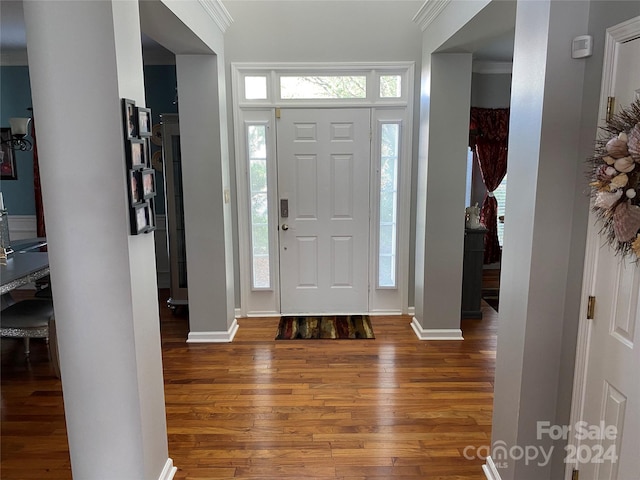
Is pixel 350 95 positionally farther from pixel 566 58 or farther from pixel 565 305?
pixel 565 305

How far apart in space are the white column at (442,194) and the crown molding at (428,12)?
1.06 ft

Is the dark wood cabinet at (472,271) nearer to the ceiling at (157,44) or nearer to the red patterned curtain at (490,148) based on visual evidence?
the red patterned curtain at (490,148)

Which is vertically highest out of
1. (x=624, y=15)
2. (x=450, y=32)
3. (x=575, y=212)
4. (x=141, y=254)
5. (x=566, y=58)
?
(x=450, y=32)

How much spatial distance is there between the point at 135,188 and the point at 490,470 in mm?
2213

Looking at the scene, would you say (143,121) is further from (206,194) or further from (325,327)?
(325,327)

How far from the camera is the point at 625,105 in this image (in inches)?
60.6

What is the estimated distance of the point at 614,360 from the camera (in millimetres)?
1637

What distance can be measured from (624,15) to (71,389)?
267 cm

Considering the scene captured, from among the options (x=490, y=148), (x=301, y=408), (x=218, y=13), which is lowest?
(x=301, y=408)

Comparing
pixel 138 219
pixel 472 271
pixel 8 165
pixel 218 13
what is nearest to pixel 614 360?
pixel 138 219

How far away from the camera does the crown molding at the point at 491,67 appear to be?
554 centimetres

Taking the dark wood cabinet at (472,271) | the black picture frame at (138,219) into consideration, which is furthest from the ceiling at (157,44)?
the black picture frame at (138,219)

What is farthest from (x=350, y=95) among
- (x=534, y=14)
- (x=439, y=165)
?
(x=534, y=14)

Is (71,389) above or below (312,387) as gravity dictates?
above
